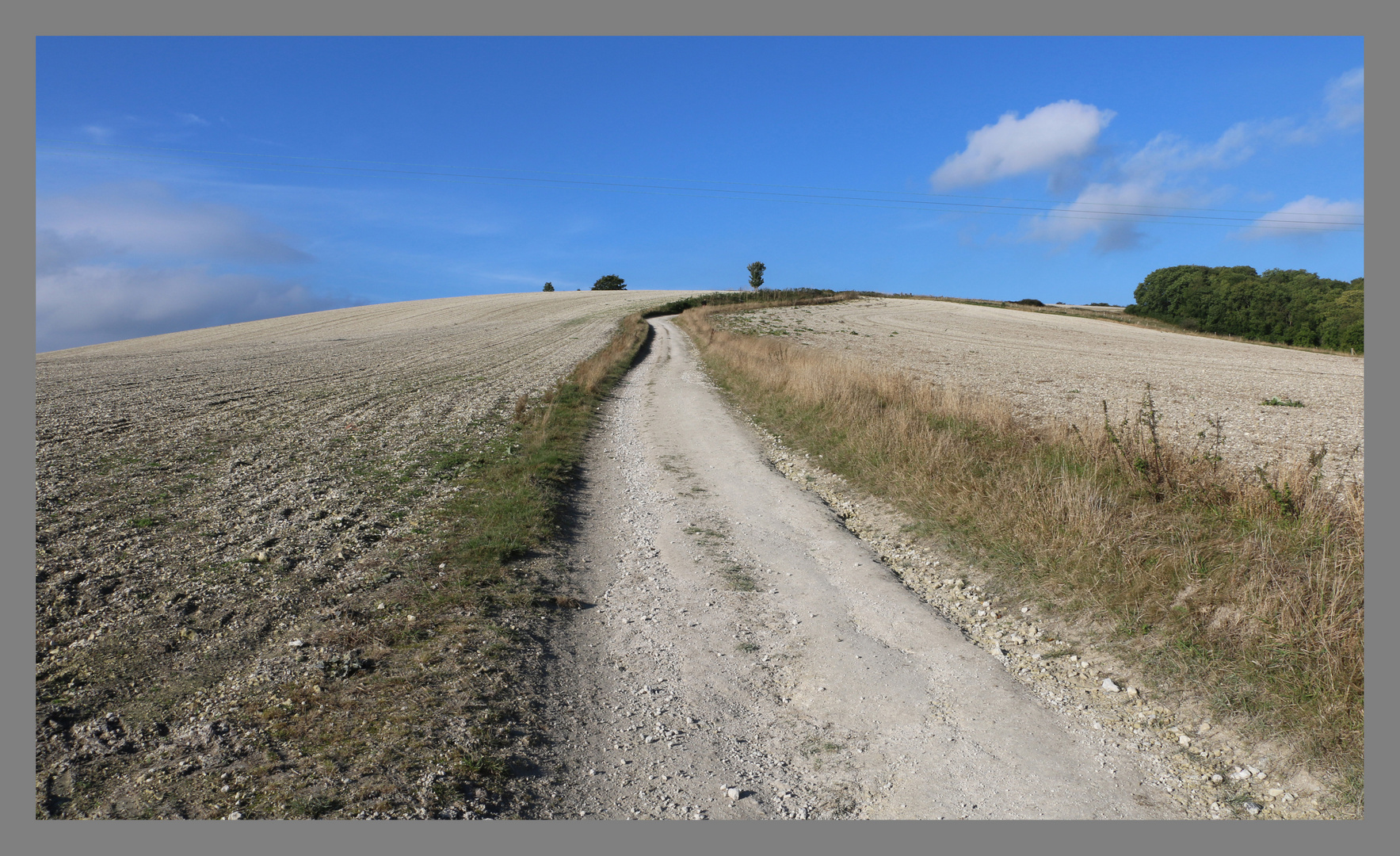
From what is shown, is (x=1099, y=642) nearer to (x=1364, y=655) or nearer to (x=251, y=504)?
(x=1364, y=655)

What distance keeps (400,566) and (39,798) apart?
11.4 feet

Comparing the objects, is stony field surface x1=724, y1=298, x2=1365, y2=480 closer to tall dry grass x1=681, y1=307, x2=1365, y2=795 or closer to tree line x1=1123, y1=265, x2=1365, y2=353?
tall dry grass x1=681, y1=307, x2=1365, y2=795

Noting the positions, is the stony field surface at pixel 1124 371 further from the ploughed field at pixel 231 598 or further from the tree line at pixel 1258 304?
the tree line at pixel 1258 304

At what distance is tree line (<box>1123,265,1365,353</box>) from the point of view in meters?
62.6

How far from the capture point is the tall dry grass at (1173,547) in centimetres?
452

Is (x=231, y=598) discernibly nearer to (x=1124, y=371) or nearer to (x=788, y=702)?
(x=788, y=702)

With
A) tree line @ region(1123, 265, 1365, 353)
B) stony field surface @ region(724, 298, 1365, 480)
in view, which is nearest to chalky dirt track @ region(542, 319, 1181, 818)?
stony field surface @ region(724, 298, 1365, 480)

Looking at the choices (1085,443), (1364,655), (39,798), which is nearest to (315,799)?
(39,798)

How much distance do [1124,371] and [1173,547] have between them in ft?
93.4

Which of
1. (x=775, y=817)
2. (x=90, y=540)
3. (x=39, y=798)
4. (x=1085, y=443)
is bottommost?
(x=775, y=817)

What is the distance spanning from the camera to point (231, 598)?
6.05 m

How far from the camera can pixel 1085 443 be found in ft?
31.2

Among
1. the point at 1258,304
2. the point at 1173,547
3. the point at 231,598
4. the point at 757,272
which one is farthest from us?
the point at 757,272

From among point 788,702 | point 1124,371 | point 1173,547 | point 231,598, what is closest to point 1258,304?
point 1124,371
